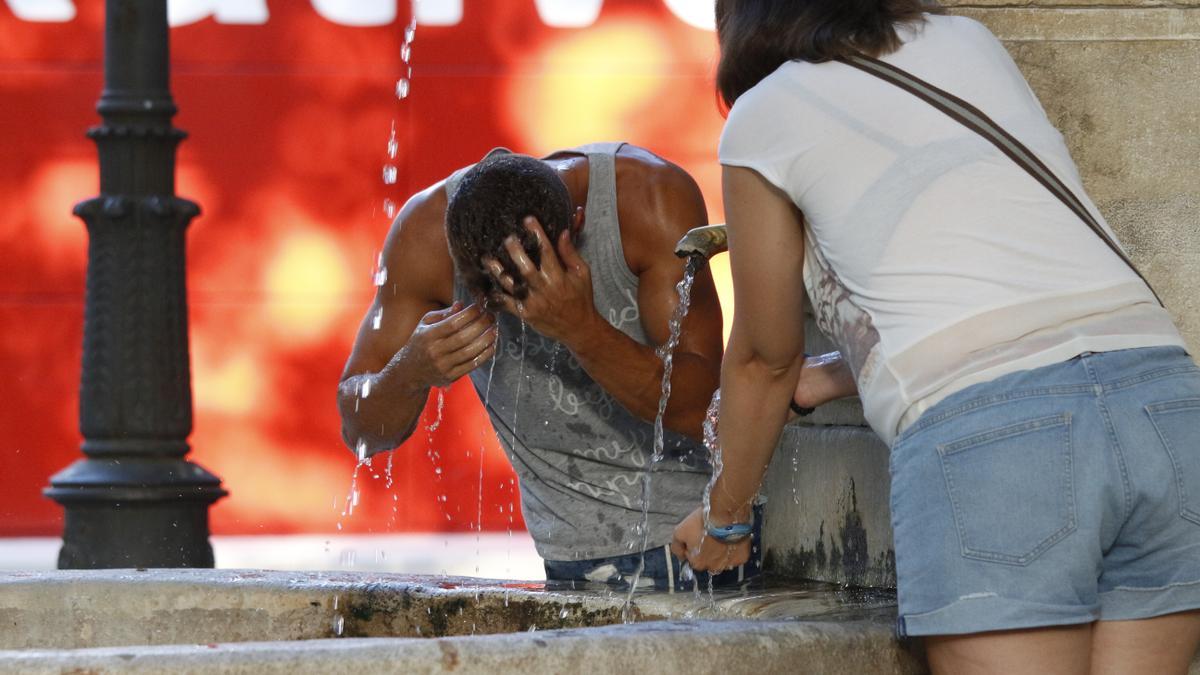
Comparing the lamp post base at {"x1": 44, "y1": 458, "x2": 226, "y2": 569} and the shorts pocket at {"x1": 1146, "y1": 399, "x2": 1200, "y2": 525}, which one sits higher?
the lamp post base at {"x1": 44, "y1": 458, "x2": 226, "y2": 569}

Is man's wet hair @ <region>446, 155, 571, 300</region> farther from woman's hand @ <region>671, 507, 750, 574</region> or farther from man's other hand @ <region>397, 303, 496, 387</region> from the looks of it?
woman's hand @ <region>671, 507, 750, 574</region>

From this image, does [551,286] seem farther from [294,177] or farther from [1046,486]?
[294,177]

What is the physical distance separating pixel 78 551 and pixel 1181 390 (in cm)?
364

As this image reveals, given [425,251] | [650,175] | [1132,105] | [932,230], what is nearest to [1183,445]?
[932,230]

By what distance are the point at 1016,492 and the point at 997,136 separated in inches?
16.6

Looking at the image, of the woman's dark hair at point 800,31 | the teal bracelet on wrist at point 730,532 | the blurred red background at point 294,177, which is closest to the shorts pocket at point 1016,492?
the woman's dark hair at point 800,31

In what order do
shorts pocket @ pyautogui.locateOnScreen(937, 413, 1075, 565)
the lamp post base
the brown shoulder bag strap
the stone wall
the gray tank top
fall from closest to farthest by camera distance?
shorts pocket @ pyautogui.locateOnScreen(937, 413, 1075, 565), the brown shoulder bag strap, the stone wall, the gray tank top, the lamp post base

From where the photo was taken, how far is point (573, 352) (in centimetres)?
283

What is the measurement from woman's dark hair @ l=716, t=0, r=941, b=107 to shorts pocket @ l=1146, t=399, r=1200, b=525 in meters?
0.53

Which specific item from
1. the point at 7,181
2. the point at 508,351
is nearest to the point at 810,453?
the point at 508,351

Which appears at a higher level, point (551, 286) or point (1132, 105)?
point (1132, 105)

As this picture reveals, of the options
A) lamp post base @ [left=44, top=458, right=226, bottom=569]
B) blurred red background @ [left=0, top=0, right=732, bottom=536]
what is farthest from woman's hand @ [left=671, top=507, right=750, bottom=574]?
blurred red background @ [left=0, top=0, right=732, bottom=536]

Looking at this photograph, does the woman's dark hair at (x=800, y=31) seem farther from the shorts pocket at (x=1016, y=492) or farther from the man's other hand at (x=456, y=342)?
the man's other hand at (x=456, y=342)

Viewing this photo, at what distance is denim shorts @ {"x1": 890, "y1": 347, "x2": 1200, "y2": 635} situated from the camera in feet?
5.72
